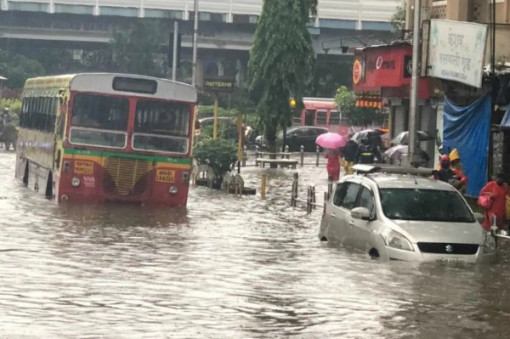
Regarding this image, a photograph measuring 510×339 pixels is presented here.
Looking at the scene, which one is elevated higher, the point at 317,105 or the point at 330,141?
the point at 317,105

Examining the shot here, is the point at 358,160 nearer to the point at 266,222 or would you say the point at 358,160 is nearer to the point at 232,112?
the point at 266,222

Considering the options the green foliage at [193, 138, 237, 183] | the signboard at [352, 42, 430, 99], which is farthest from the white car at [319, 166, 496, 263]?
the green foliage at [193, 138, 237, 183]

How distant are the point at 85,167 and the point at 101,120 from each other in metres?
1.07

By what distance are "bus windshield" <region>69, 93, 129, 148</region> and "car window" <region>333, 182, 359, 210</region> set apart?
7.65 metres

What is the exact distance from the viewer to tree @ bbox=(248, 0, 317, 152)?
5306 cm

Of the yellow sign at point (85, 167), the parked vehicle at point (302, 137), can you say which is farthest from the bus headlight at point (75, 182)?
the parked vehicle at point (302, 137)

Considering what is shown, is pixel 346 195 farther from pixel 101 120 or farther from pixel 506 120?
Result: pixel 101 120

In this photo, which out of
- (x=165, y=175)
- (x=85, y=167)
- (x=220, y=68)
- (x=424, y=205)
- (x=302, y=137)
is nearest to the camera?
(x=424, y=205)

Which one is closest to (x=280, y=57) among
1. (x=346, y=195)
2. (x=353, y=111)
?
(x=353, y=111)

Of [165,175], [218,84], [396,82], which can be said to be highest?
[218,84]

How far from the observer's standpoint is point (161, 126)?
2750 cm

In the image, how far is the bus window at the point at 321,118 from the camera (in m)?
75.2

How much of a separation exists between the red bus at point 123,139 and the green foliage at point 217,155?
9325 millimetres

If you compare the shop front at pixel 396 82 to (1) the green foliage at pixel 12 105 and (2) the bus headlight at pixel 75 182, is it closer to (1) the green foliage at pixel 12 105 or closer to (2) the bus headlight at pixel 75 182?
(2) the bus headlight at pixel 75 182
